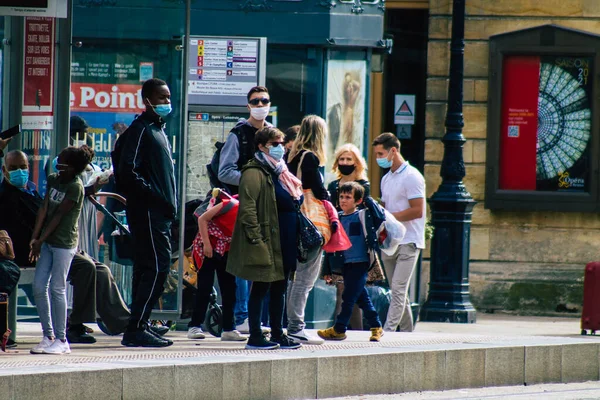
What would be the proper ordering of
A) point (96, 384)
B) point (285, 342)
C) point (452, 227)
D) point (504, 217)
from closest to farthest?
point (96, 384) → point (285, 342) → point (452, 227) → point (504, 217)

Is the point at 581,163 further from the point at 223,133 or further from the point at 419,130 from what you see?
the point at 223,133

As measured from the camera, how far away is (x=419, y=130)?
17.2 meters

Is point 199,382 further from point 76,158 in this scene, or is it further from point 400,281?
point 400,281

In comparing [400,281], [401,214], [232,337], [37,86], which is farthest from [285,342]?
[37,86]

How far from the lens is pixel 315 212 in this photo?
10133 millimetres

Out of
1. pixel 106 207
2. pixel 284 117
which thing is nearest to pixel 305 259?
pixel 106 207

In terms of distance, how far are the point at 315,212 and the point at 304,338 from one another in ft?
2.84

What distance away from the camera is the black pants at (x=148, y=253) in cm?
927

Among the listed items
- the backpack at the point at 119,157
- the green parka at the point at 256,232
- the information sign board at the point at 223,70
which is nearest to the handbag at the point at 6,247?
the backpack at the point at 119,157

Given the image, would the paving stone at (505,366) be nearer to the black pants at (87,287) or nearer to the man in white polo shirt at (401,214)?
the man in white polo shirt at (401,214)

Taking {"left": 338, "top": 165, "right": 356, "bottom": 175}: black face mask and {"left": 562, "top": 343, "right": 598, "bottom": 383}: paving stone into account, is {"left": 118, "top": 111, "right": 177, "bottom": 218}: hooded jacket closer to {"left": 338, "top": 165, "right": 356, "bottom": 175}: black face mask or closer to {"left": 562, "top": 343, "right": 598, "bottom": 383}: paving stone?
{"left": 338, "top": 165, "right": 356, "bottom": 175}: black face mask

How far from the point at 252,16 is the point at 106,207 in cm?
287

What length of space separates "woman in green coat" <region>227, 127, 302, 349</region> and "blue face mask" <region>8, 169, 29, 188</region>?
4.46 ft

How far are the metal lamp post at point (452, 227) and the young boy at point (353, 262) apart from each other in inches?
160
